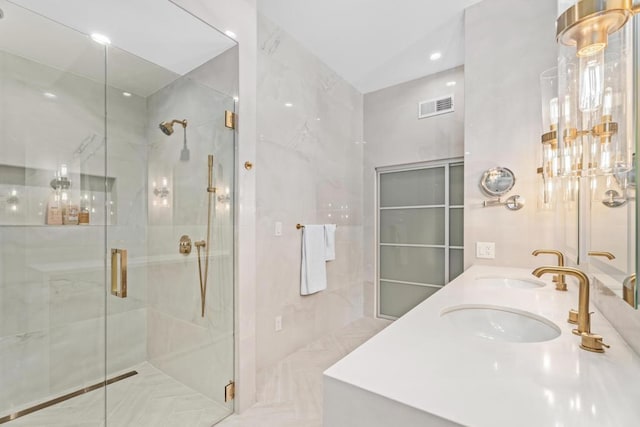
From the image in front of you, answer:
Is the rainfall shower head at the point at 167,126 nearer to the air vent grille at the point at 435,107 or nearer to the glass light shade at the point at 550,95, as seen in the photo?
the glass light shade at the point at 550,95

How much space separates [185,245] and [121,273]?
1.36 ft

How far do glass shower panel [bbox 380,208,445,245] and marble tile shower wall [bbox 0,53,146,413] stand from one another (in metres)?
2.55

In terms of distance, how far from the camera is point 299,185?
9.03ft

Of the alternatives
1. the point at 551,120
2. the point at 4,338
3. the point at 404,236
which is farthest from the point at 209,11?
the point at 404,236

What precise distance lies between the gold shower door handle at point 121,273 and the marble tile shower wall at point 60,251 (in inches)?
4.7

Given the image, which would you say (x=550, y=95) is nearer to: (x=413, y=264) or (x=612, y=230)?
(x=612, y=230)

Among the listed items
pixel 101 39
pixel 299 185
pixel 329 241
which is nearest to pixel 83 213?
pixel 101 39

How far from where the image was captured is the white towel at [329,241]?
9.80 feet

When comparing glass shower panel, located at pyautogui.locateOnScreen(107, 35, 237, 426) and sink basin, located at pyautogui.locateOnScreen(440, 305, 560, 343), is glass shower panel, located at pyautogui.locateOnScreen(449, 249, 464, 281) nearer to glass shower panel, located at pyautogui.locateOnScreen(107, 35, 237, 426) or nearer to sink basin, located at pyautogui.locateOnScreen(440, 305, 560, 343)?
sink basin, located at pyautogui.locateOnScreen(440, 305, 560, 343)

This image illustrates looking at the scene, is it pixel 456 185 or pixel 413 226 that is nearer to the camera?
pixel 456 185

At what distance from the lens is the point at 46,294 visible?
6.33 ft

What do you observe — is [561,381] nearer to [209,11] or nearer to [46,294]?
[209,11]

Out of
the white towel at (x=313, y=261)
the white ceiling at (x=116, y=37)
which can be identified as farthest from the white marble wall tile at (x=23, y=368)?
the white towel at (x=313, y=261)

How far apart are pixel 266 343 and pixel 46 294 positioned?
1.52 metres
